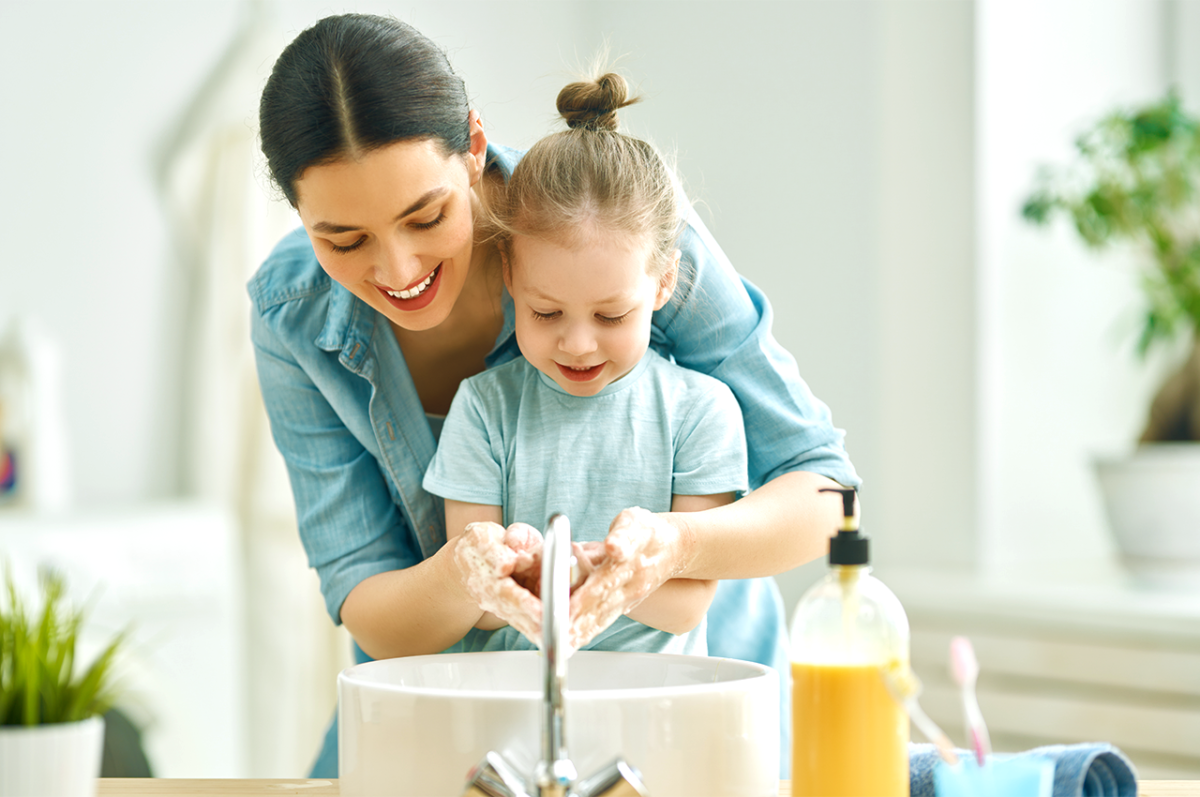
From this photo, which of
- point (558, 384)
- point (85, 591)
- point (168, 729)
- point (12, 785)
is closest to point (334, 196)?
point (558, 384)

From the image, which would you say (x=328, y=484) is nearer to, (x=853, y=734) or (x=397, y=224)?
(x=397, y=224)

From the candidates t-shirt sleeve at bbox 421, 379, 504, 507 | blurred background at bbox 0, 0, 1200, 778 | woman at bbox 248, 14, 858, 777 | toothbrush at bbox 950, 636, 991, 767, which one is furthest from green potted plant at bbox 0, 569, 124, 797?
blurred background at bbox 0, 0, 1200, 778

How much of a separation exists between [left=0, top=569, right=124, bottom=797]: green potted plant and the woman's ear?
533 mm

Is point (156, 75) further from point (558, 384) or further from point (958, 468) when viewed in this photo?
point (958, 468)

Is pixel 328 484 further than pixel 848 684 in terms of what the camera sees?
Yes

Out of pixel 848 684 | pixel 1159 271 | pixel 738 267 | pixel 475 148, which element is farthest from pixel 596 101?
pixel 1159 271

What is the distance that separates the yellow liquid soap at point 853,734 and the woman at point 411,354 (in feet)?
0.51

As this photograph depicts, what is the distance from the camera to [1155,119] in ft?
6.88

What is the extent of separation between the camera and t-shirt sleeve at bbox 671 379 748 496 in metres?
0.94

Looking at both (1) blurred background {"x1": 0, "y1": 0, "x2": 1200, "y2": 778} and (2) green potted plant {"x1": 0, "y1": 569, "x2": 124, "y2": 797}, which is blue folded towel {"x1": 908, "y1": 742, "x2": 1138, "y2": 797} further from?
(1) blurred background {"x1": 0, "y1": 0, "x2": 1200, "y2": 778}

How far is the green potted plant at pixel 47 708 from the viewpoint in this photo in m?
0.59

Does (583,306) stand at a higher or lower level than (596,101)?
lower

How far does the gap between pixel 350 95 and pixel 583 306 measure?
255 mm

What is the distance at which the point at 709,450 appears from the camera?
3.11ft
